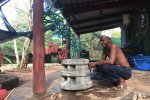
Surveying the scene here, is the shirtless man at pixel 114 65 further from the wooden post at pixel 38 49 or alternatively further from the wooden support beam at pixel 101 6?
the wooden support beam at pixel 101 6

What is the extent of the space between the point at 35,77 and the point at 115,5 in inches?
248

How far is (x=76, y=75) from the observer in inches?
225

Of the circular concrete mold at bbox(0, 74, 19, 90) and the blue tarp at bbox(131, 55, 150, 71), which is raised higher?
the blue tarp at bbox(131, 55, 150, 71)

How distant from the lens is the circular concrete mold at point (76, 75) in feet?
18.6

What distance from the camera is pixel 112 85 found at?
6.21 metres

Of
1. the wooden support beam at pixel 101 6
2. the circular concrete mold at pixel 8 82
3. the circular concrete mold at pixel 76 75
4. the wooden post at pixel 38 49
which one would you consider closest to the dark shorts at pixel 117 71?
the circular concrete mold at pixel 76 75

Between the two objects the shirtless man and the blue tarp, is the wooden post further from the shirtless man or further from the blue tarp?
the blue tarp

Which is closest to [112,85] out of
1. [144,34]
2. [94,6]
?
[94,6]

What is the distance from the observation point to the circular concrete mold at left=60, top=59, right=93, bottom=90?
223 inches

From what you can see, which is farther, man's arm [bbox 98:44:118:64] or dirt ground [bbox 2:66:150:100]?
man's arm [bbox 98:44:118:64]

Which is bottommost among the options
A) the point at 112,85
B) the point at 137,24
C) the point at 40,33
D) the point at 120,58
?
the point at 112,85

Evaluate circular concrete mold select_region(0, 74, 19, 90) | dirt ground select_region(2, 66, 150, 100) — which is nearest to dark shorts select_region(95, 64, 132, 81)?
dirt ground select_region(2, 66, 150, 100)

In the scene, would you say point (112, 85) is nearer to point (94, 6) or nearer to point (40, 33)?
point (40, 33)

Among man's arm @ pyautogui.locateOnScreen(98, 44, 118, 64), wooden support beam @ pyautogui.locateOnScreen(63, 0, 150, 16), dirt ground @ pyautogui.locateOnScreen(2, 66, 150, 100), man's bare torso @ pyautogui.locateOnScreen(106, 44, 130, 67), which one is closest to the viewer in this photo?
dirt ground @ pyautogui.locateOnScreen(2, 66, 150, 100)
